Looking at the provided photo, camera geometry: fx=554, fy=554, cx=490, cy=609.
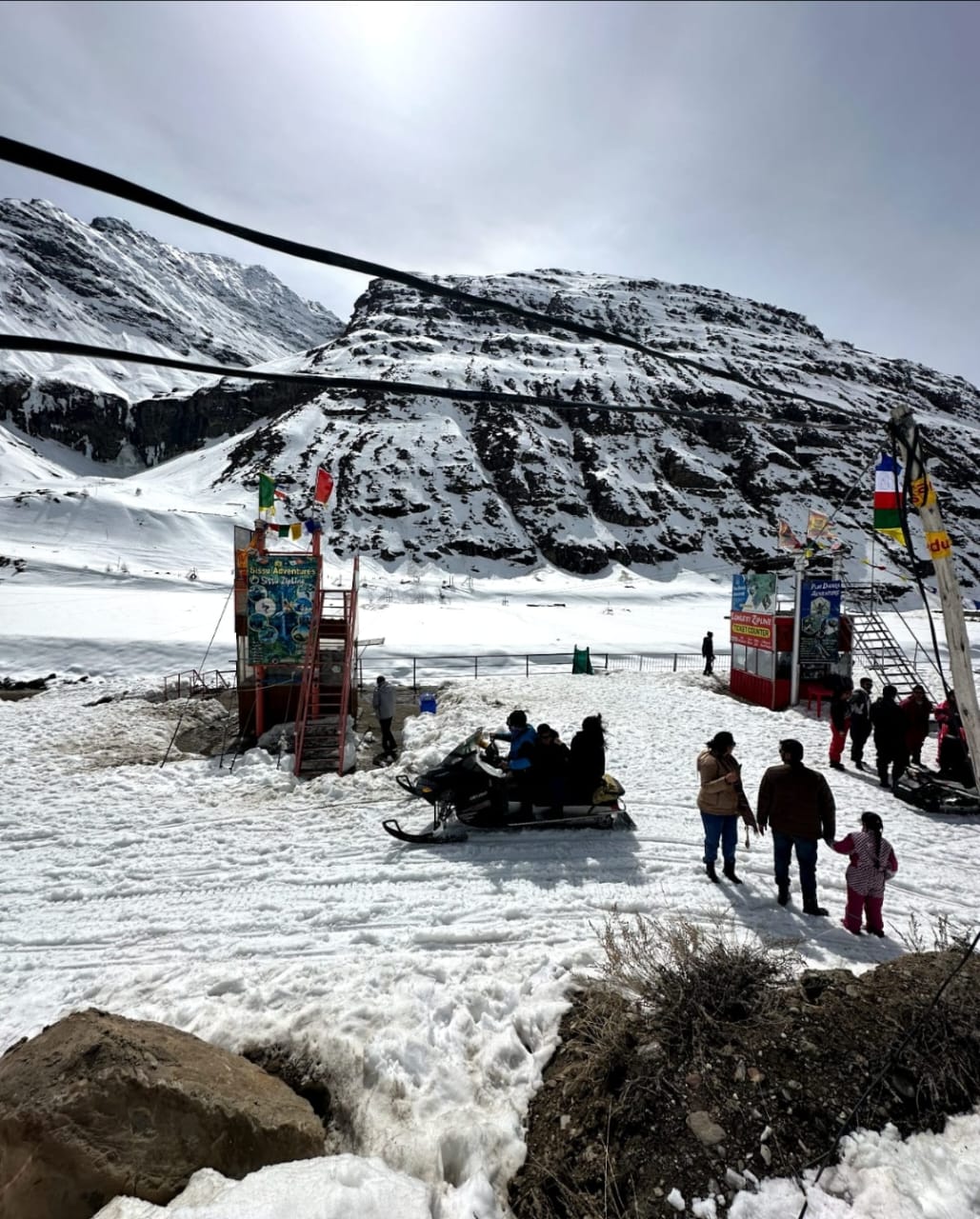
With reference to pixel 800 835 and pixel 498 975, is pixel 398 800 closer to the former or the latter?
pixel 498 975

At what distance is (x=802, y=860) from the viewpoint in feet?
16.9

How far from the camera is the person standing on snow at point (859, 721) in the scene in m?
9.44

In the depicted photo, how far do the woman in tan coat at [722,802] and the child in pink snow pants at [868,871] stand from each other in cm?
85

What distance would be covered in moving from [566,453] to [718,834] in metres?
75.7

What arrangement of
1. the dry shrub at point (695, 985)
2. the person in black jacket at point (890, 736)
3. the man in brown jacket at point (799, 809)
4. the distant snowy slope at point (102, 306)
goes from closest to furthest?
the dry shrub at point (695, 985), the man in brown jacket at point (799, 809), the person in black jacket at point (890, 736), the distant snowy slope at point (102, 306)

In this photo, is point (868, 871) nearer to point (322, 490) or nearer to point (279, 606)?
point (279, 606)

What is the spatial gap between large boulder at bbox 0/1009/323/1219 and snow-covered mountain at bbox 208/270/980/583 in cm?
4825

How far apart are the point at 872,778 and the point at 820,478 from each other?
7633 cm

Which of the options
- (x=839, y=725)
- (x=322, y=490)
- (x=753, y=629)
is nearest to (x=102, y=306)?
(x=322, y=490)

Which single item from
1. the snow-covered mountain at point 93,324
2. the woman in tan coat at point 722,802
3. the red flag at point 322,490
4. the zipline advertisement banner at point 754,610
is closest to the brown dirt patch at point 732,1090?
the woman in tan coat at point 722,802

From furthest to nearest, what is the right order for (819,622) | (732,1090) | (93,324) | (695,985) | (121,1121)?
A: 1. (93,324)
2. (819,622)
3. (695,985)
4. (732,1090)
5. (121,1121)

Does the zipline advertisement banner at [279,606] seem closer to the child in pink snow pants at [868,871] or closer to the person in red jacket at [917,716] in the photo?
the child in pink snow pants at [868,871]

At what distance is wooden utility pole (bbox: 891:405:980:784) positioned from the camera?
3.40m

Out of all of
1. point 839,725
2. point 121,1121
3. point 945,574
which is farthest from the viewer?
point 839,725
